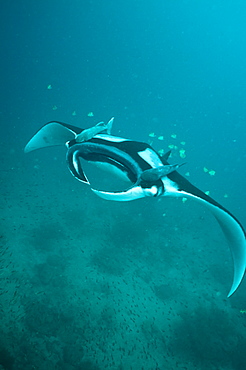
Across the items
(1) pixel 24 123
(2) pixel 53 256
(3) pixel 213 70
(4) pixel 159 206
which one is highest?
Result: (3) pixel 213 70

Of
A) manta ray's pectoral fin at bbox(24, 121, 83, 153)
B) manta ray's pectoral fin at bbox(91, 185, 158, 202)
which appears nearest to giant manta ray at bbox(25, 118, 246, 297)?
manta ray's pectoral fin at bbox(91, 185, 158, 202)

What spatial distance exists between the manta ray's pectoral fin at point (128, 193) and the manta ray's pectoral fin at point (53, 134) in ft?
8.70

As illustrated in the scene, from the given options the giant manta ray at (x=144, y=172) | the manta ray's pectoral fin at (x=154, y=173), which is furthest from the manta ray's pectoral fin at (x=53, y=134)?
the manta ray's pectoral fin at (x=154, y=173)

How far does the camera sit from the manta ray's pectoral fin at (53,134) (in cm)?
507

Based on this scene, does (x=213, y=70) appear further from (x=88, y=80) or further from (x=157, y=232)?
(x=157, y=232)

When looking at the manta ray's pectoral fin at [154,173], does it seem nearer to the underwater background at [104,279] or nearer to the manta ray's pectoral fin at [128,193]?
the manta ray's pectoral fin at [128,193]

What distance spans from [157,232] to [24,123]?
20891 millimetres

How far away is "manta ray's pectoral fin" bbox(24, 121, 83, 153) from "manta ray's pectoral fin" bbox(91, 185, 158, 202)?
265cm

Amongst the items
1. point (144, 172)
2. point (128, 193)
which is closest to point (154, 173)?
point (144, 172)

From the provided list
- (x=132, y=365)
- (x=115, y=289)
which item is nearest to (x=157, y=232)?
(x=115, y=289)

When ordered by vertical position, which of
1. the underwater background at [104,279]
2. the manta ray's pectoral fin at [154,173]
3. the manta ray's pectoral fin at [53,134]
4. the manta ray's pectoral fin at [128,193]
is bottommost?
the underwater background at [104,279]

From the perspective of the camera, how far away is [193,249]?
10.3m

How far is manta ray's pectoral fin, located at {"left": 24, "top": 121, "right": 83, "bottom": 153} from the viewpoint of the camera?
507 centimetres

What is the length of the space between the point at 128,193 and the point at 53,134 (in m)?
3.52
